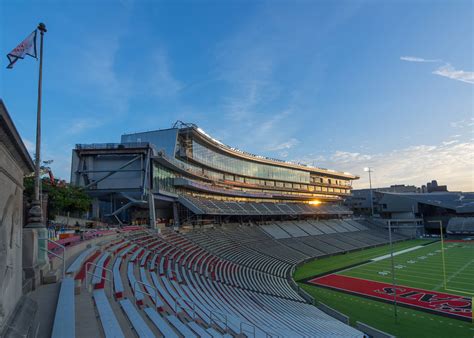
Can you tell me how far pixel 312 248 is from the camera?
44.4 meters

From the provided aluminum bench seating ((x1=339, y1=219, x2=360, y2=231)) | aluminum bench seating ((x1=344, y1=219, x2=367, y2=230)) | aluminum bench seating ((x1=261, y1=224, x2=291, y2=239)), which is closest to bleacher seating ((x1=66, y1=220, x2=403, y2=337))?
aluminum bench seating ((x1=261, y1=224, x2=291, y2=239))

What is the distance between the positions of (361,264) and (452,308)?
16409 millimetres

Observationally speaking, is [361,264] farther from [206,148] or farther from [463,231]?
[463,231]

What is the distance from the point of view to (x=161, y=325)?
7375 mm

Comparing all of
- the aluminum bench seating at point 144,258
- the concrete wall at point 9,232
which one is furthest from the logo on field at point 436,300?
the concrete wall at point 9,232

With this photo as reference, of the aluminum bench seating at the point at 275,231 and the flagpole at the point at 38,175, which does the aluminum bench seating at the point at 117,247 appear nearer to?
the flagpole at the point at 38,175

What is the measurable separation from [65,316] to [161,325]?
2.36m

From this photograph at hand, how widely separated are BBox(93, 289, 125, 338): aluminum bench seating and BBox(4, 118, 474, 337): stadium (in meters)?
0.04

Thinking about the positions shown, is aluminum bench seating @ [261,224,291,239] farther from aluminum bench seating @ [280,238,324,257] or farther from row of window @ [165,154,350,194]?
row of window @ [165,154,350,194]

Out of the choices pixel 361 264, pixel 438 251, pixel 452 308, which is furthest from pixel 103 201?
pixel 438 251

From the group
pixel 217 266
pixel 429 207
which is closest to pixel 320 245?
pixel 217 266

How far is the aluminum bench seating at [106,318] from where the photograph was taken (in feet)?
19.1

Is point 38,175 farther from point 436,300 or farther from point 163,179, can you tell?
point 436,300

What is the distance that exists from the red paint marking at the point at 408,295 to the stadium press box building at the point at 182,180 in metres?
17.3
